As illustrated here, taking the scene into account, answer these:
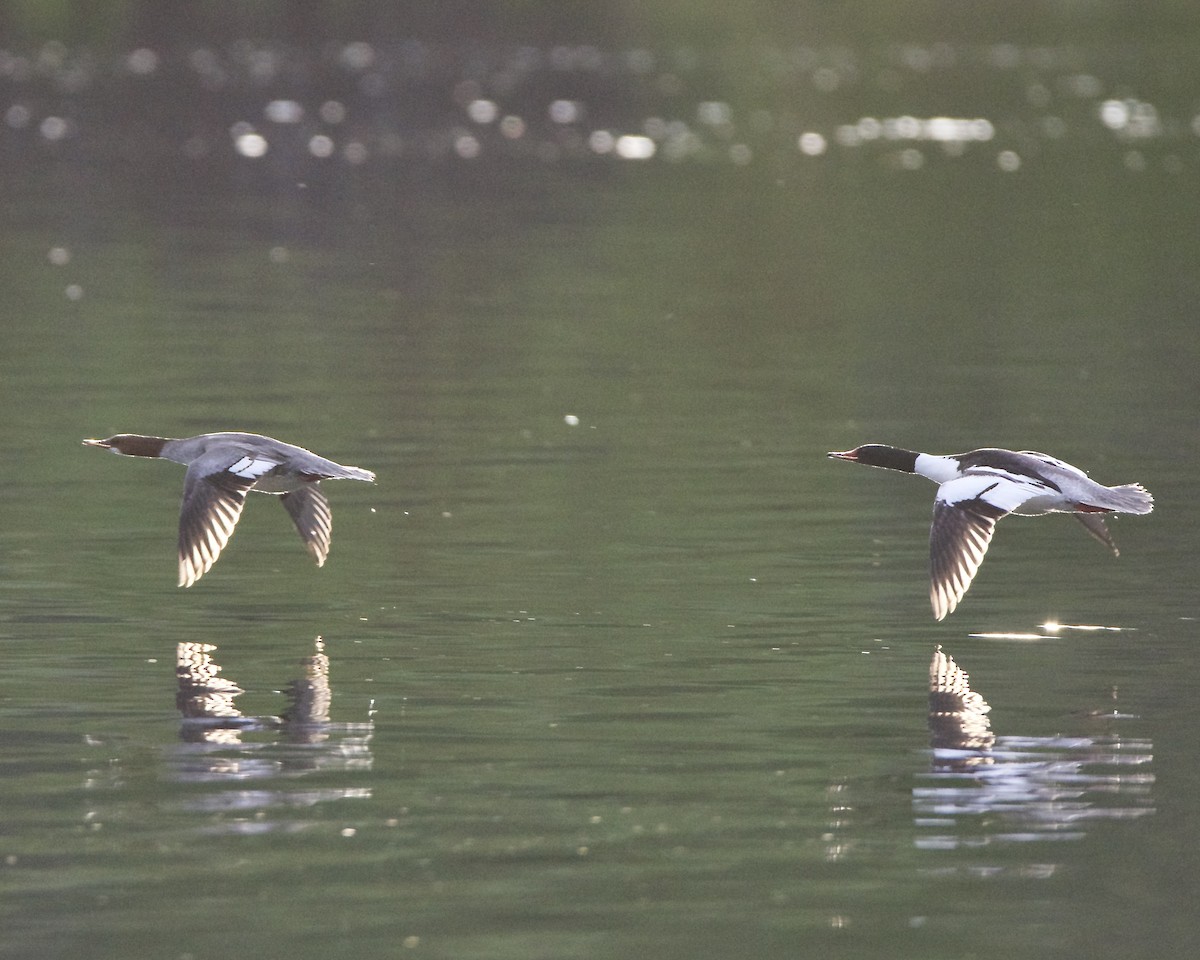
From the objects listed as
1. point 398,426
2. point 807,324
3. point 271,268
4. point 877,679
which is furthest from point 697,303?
point 877,679

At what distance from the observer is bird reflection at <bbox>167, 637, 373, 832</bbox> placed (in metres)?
9.53

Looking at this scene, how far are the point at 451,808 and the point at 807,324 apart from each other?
18.1m

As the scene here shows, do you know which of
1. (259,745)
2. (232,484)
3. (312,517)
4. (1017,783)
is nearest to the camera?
(1017,783)

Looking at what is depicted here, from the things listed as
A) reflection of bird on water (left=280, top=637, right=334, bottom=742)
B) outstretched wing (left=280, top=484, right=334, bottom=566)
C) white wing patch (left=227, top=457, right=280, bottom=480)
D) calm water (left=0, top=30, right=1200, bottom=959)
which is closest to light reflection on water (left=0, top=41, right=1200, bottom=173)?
→ calm water (left=0, top=30, right=1200, bottom=959)

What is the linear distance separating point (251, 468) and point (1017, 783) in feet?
15.3

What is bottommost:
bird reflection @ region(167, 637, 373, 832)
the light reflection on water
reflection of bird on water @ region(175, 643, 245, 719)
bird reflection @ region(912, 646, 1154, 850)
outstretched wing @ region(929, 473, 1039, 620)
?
bird reflection @ region(912, 646, 1154, 850)

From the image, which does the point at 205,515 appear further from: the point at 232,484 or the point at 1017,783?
the point at 1017,783

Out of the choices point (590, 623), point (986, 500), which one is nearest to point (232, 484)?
point (590, 623)

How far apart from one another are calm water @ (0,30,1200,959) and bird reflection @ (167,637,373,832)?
3 centimetres

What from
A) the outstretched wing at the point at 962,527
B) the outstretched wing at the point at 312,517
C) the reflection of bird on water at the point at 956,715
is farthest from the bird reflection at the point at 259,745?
the outstretched wing at the point at 962,527

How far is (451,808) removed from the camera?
9.44m

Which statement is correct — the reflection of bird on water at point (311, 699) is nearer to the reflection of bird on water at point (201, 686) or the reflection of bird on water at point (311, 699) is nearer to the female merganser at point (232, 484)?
the reflection of bird on water at point (201, 686)

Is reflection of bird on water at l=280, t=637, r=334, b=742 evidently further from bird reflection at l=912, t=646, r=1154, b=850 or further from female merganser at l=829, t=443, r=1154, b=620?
female merganser at l=829, t=443, r=1154, b=620

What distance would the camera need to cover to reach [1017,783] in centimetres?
975
